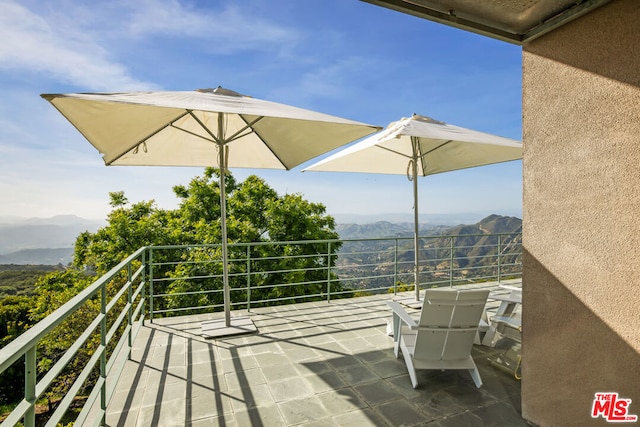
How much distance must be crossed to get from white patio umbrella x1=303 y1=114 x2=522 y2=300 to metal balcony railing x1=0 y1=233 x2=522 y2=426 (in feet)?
4.01

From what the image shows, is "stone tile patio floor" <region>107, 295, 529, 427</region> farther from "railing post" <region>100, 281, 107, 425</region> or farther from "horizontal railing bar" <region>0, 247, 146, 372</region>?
"horizontal railing bar" <region>0, 247, 146, 372</region>

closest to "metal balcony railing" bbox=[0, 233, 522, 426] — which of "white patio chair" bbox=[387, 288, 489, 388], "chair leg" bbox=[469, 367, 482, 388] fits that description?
"white patio chair" bbox=[387, 288, 489, 388]

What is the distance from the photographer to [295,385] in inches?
110

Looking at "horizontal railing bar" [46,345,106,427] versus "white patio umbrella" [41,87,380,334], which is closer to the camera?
"horizontal railing bar" [46,345,106,427]

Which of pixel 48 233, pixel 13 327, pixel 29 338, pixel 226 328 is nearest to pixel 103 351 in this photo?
pixel 29 338

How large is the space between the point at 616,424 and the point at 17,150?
7377cm

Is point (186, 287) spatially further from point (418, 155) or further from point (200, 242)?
point (418, 155)

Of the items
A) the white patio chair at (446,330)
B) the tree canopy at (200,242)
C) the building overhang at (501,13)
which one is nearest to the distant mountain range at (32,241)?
the tree canopy at (200,242)

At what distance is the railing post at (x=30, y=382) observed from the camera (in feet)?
3.69

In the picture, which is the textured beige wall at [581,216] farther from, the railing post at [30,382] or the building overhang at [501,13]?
the railing post at [30,382]

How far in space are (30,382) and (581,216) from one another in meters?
2.76

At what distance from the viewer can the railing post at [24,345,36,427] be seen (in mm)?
1124

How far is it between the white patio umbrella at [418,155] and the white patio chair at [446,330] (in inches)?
86.7

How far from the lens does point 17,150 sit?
5366cm
